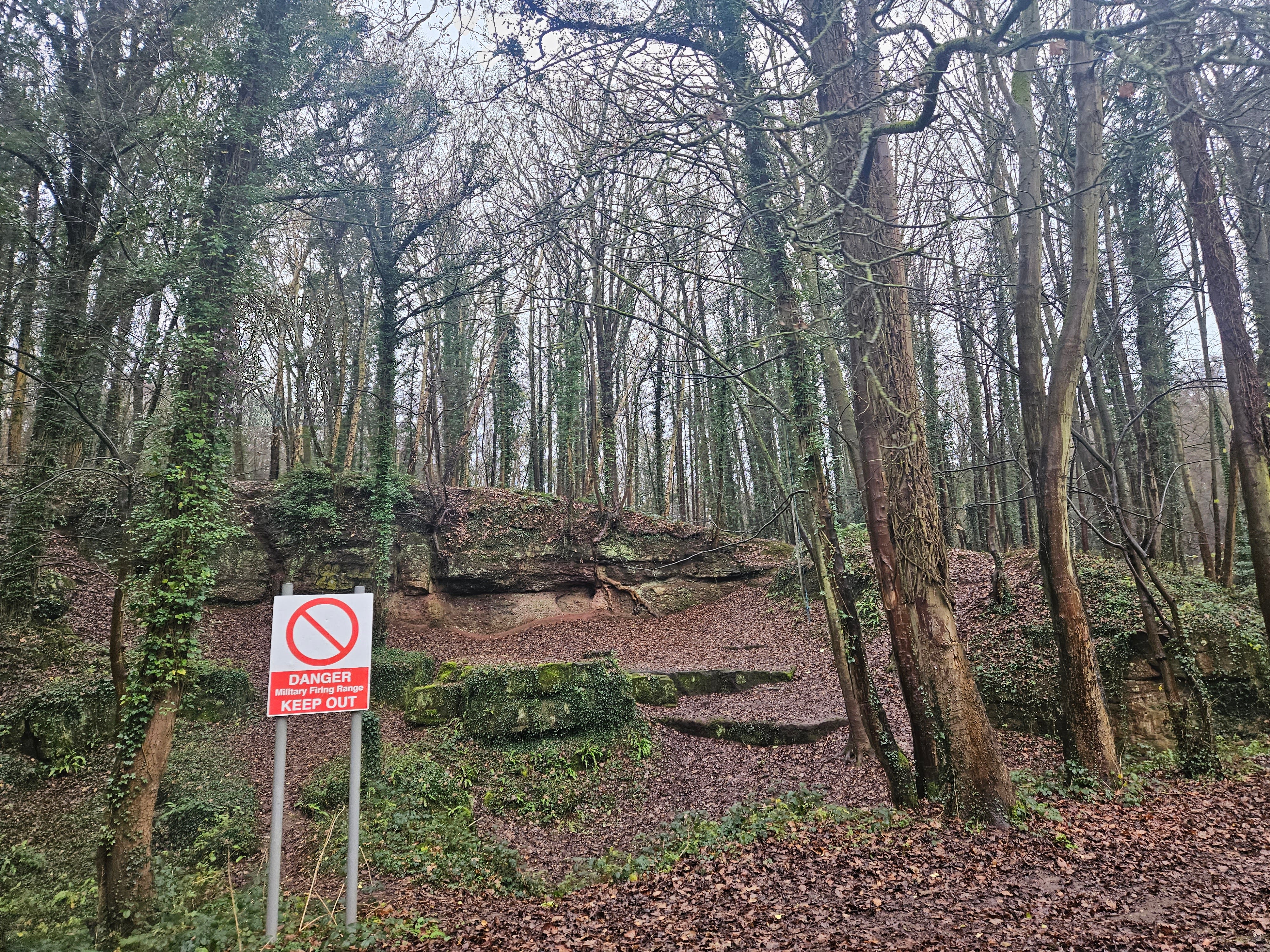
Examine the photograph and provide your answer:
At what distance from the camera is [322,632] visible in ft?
15.9

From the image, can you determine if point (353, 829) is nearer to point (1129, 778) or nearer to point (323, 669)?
point (323, 669)

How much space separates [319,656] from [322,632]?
179 mm

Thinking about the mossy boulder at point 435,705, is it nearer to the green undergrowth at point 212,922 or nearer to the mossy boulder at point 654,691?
the mossy boulder at point 654,691

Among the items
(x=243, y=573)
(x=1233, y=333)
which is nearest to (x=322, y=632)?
(x=1233, y=333)

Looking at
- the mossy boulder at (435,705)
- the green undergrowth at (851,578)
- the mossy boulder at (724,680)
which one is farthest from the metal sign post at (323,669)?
the green undergrowth at (851,578)

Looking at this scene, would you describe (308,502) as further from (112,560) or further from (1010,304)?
(1010,304)

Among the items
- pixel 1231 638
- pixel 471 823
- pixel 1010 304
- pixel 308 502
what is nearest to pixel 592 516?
pixel 308 502

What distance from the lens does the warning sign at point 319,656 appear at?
468 centimetres

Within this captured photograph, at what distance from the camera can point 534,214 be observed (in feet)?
20.9

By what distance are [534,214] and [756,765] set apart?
7.92 metres

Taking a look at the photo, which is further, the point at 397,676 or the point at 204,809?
the point at 397,676

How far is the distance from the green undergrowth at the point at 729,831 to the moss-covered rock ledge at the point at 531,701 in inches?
128

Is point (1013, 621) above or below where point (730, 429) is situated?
below

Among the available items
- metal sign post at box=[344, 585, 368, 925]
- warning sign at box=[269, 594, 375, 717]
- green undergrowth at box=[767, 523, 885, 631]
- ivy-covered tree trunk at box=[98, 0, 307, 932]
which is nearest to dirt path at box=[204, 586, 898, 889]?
green undergrowth at box=[767, 523, 885, 631]
